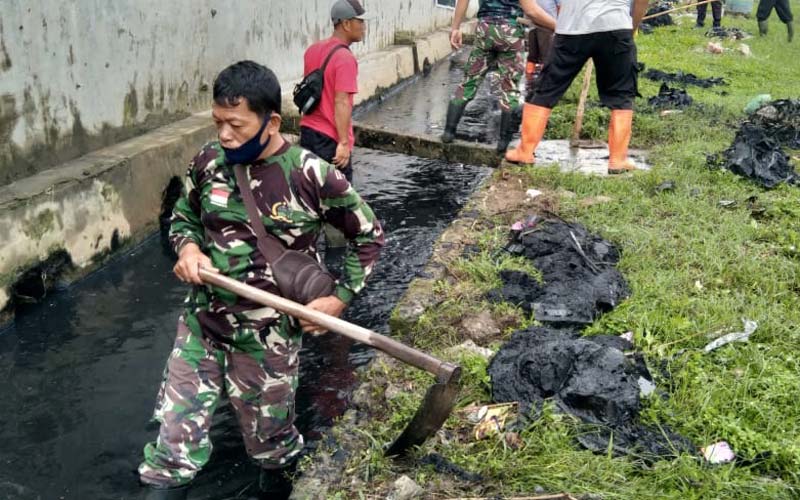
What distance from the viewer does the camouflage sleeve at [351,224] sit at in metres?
2.62

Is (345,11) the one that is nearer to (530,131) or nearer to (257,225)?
(530,131)

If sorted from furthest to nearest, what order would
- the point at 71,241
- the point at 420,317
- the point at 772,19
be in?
1. the point at 772,19
2. the point at 71,241
3. the point at 420,317

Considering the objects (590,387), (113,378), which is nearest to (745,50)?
(590,387)

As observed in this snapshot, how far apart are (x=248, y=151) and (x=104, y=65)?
11.9 feet

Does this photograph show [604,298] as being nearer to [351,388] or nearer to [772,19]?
[351,388]

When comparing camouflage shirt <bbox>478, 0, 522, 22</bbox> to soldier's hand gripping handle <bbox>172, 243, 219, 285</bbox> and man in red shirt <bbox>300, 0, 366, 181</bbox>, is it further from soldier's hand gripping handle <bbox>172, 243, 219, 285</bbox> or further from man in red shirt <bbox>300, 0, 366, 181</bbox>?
soldier's hand gripping handle <bbox>172, 243, 219, 285</bbox>

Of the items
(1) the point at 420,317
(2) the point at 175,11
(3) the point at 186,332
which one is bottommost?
(1) the point at 420,317

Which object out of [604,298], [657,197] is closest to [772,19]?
[657,197]

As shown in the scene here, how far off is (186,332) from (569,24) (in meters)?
4.67

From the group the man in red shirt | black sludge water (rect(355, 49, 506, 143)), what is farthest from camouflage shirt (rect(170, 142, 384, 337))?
black sludge water (rect(355, 49, 506, 143))

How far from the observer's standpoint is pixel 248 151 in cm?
249

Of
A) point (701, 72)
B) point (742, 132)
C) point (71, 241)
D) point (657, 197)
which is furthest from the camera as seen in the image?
point (701, 72)

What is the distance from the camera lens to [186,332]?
2.76m

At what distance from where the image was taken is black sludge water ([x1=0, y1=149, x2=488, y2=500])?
3287 millimetres
